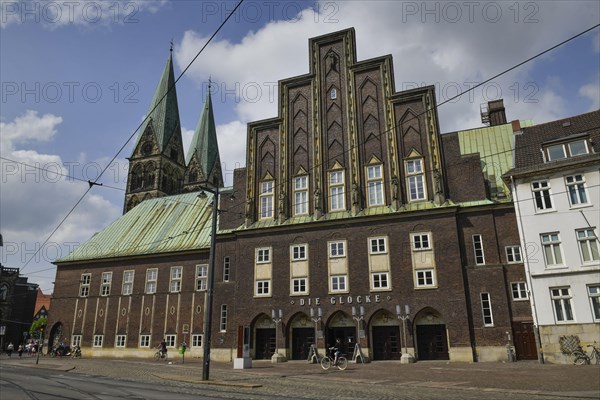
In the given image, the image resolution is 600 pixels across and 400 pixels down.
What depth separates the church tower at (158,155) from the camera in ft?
269

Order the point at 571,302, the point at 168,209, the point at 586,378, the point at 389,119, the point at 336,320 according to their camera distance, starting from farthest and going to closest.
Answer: the point at 168,209 → the point at 389,119 → the point at 336,320 → the point at 571,302 → the point at 586,378

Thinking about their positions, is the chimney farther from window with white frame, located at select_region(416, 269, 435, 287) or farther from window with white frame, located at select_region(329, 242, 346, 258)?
window with white frame, located at select_region(329, 242, 346, 258)

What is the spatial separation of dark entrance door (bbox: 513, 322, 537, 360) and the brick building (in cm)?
8

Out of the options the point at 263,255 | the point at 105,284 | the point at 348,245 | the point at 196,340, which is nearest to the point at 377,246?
the point at 348,245

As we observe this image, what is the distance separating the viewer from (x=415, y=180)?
30.9m

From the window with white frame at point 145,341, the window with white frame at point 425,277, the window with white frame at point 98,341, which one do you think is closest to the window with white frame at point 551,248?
the window with white frame at point 425,277

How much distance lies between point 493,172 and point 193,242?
25.9m

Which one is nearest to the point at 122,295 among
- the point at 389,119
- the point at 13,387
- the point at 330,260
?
the point at 330,260

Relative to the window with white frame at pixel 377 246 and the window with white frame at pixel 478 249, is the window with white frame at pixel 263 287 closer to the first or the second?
the window with white frame at pixel 377 246

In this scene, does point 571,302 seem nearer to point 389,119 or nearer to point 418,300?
point 418,300

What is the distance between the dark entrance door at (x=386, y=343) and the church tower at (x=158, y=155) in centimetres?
6081

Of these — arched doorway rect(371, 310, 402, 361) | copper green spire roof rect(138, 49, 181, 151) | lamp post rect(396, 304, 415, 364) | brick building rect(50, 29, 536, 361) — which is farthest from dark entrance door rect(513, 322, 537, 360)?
copper green spire roof rect(138, 49, 181, 151)

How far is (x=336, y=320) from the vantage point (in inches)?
1203

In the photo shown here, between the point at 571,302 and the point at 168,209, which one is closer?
the point at 571,302
